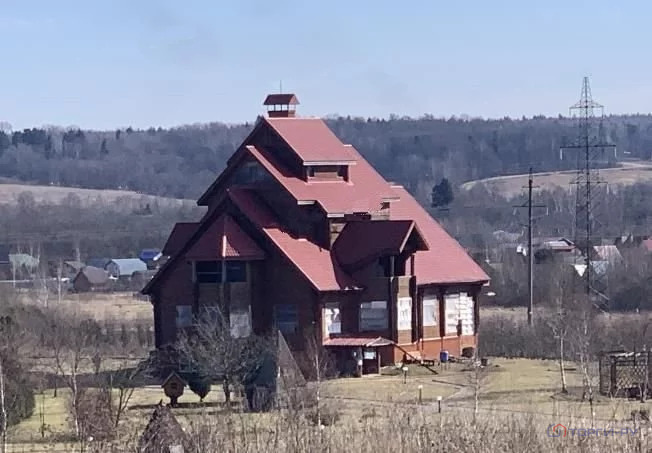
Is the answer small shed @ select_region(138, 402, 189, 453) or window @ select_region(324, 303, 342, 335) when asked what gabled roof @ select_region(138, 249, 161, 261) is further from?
small shed @ select_region(138, 402, 189, 453)

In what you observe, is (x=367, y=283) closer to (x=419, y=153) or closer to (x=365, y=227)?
(x=365, y=227)

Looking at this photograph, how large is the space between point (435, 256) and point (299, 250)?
4.51 m

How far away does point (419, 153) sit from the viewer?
159125 mm

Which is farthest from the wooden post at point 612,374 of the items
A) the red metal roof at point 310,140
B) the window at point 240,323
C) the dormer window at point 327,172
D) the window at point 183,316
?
the window at point 183,316

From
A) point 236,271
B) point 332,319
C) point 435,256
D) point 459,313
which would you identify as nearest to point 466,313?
point 459,313

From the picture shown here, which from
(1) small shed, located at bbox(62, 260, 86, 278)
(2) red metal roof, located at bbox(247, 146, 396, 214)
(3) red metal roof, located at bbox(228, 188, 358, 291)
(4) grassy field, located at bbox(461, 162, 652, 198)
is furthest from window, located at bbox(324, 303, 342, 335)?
(4) grassy field, located at bbox(461, 162, 652, 198)

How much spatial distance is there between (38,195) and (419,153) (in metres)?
43.2

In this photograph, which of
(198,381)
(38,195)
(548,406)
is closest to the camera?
(548,406)

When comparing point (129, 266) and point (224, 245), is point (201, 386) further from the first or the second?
point (129, 266)

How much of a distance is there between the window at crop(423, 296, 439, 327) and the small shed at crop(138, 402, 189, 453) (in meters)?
18.2

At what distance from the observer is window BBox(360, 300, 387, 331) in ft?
126

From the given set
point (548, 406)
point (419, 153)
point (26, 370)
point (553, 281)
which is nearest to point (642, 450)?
point (548, 406)

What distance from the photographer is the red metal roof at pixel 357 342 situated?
1463 inches

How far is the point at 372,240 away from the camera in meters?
38.3
